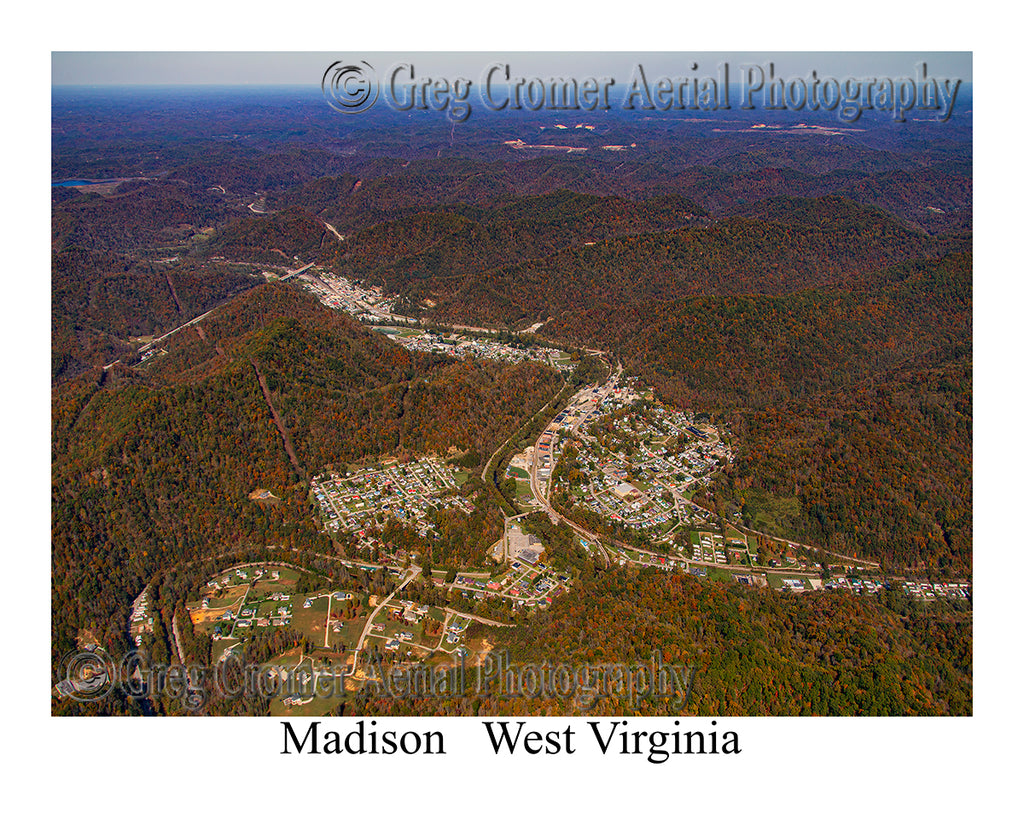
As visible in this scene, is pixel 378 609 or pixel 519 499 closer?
pixel 378 609

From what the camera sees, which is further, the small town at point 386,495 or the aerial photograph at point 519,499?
the small town at point 386,495

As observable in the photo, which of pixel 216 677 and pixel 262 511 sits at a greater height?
pixel 262 511

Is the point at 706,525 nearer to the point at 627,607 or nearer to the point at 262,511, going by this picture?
the point at 627,607

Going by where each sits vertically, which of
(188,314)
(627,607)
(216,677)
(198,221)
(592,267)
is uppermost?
(198,221)

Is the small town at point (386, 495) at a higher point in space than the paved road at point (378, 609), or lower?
higher

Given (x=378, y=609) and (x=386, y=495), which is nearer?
(x=378, y=609)

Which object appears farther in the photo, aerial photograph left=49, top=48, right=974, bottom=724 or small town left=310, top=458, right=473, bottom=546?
small town left=310, top=458, right=473, bottom=546

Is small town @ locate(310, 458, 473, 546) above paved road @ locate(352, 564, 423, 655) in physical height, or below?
above

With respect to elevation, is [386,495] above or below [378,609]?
above

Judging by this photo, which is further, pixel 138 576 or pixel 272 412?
pixel 272 412

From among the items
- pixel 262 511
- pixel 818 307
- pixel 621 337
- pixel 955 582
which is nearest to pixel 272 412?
pixel 262 511

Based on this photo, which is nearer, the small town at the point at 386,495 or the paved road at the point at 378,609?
the paved road at the point at 378,609
